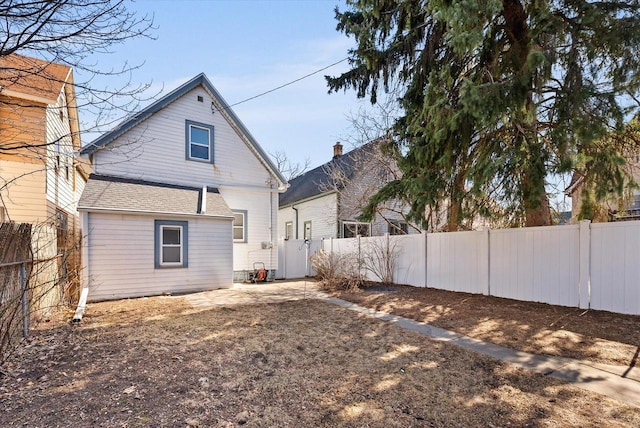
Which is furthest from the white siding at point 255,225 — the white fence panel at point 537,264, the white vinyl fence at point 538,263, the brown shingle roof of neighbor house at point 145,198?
the white fence panel at point 537,264

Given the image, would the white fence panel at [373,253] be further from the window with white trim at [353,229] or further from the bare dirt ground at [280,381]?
the bare dirt ground at [280,381]

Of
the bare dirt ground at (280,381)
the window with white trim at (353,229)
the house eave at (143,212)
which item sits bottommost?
the bare dirt ground at (280,381)

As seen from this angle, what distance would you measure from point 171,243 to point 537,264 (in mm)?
9829

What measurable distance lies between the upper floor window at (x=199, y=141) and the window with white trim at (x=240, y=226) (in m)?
2.29

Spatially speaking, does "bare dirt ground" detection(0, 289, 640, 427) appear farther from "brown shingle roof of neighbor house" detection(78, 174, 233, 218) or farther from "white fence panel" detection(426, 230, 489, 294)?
"brown shingle roof of neighbor house" detection(78, 174, 233, 218)

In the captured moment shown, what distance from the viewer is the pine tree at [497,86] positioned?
536 centimetres

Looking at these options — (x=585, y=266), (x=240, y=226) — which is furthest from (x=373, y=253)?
(x=585, y=266)

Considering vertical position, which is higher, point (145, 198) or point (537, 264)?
point (145, 198)

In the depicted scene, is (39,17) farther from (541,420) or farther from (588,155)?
(588,155)

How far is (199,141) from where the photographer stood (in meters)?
12.1

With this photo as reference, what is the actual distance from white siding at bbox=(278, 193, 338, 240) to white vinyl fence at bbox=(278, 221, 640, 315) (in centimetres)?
520

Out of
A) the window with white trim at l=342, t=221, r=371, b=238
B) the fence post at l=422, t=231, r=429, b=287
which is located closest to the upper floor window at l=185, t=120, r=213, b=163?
the window with white trim at l=342, t=221, r=371, b=238

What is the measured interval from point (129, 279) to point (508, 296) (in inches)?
393

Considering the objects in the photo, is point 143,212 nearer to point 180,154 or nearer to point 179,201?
point 179,201
